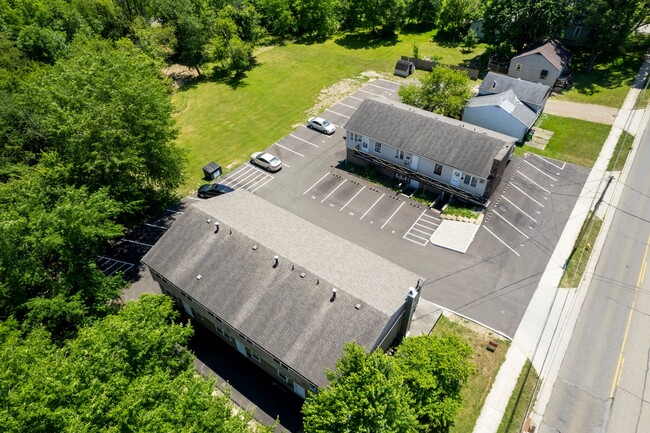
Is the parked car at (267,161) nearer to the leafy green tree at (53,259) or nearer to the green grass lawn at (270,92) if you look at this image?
the green grass lawn at (270,92)

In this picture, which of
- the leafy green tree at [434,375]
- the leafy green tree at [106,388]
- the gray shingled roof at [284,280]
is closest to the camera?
the leafy green tree at [106,388]

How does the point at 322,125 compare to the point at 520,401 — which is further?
the point at 322,125

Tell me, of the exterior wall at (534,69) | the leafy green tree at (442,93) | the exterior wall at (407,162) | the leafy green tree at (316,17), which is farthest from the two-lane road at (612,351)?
the leafy green tree at (316,17)

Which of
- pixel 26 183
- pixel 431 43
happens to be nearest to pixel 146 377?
pixel 26 183

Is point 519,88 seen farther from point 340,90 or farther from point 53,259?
point 53,259

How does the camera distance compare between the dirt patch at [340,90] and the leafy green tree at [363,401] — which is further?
the dirt patch at [340,90]

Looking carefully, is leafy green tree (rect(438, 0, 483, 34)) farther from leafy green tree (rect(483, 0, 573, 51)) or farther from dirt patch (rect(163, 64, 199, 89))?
dirt patch (rect(163, 64, 199, 89))

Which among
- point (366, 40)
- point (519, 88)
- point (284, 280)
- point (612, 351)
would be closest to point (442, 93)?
point (519, 88)
